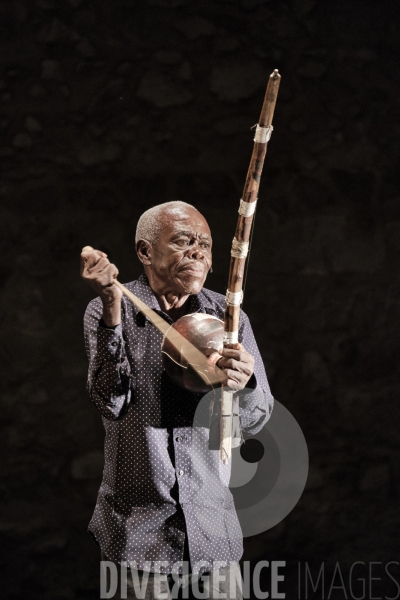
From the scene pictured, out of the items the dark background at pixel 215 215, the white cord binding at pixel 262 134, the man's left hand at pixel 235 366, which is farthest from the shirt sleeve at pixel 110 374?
the dark background at pixel 215 215

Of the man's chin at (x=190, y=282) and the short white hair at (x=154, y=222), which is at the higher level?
the short white hair at (x=154, y=222)

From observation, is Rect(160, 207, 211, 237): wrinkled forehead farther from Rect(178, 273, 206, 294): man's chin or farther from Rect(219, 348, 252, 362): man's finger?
Rect(219, 348, 252, 362): man's finger

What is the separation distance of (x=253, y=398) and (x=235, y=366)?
201 millimetres

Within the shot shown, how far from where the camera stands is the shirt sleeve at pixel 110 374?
1662mm

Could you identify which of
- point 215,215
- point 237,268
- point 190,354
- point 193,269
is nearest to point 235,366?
point 190,354

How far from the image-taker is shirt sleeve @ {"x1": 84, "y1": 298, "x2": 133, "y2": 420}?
1662mm

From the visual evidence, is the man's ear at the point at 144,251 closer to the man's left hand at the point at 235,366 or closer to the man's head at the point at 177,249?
the man's head at the point at 177,249

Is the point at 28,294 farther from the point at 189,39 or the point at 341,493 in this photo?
the point at 341,493

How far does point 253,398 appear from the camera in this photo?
180 centimetres

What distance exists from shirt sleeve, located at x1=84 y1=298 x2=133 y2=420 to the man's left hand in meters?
0.25

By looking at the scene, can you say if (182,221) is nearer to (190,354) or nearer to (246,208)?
A: (246,208)

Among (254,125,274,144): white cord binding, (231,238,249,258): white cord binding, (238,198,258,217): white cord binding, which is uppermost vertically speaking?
(254,125,274,144): white cord binding

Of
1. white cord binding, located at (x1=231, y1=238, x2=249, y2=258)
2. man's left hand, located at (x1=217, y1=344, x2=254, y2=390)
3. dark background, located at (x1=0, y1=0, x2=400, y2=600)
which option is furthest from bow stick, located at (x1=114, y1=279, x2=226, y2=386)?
dark background, located at (x1=0, y1=0, x2=400, y2=600)

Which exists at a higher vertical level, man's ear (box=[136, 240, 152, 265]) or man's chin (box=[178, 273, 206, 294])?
Result: man's ear (box=[136, 240, 152, 265])
